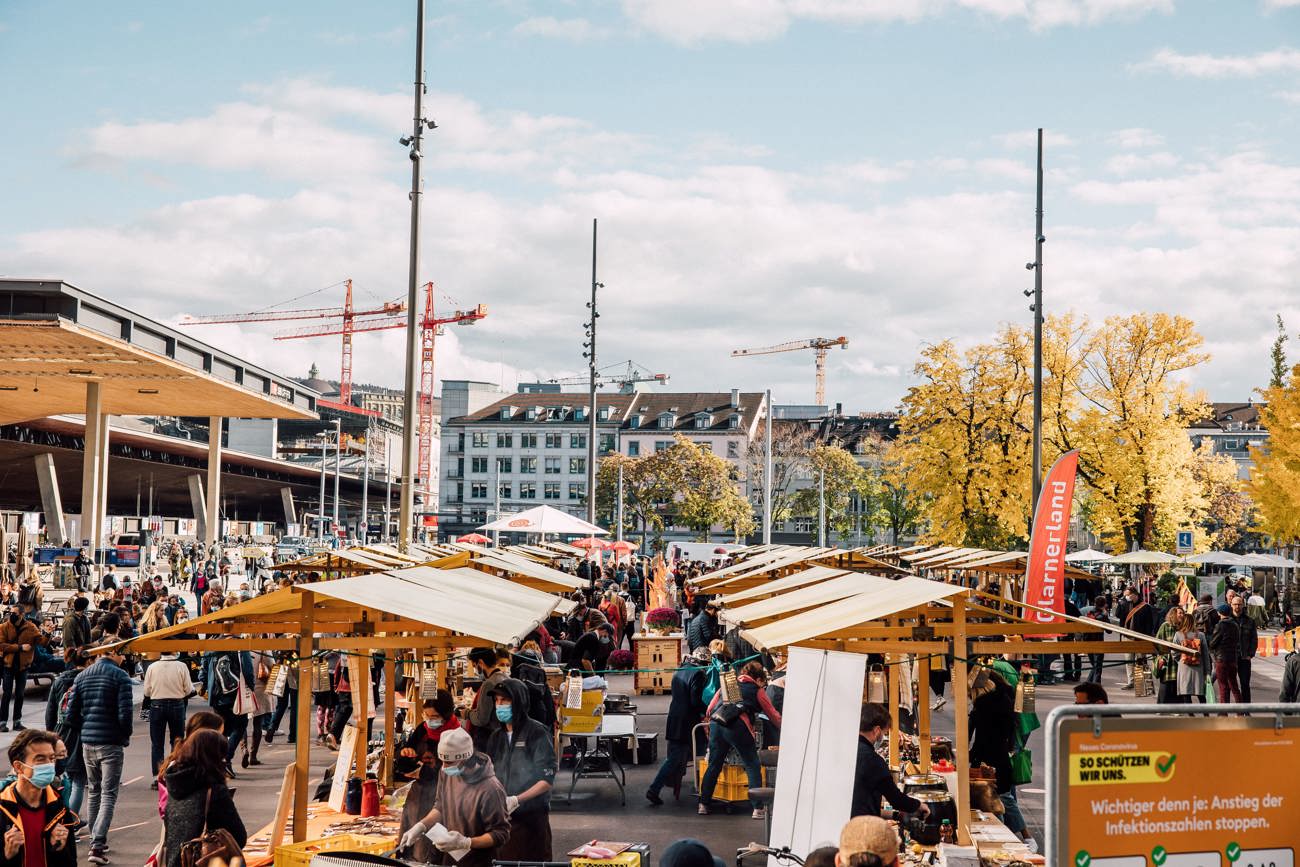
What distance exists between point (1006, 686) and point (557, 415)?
10429cm

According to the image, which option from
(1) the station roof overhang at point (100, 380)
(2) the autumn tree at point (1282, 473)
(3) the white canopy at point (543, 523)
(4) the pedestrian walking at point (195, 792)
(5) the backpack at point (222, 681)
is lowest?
(5) the backpack at point (222, 681)

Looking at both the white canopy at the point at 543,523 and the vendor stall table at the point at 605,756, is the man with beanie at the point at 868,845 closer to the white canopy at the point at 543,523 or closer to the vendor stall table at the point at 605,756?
the vendor stall table at the point at 605,756

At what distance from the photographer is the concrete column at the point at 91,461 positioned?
4609 cm

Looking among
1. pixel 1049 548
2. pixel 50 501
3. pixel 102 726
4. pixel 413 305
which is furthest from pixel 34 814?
pixel 50 501

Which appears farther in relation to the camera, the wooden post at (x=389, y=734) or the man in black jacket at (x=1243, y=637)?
the man in black jacket at (x=1243, y=637)

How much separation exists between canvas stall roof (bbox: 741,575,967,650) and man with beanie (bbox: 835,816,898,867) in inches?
85.7

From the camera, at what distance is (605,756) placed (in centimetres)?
1448

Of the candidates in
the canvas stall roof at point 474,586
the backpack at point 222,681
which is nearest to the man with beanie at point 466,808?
the canvas stall roof at point 474,586

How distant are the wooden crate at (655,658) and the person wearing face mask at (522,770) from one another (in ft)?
43.3

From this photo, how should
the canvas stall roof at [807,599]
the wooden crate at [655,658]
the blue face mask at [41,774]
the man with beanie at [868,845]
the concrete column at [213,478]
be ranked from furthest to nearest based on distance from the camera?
the concrete column at [213,478] < the wooden crate at [655,658] < the canvas stall roof at [807,599] < the blue face mask at [41,774] < the man with beanie at [868,845]

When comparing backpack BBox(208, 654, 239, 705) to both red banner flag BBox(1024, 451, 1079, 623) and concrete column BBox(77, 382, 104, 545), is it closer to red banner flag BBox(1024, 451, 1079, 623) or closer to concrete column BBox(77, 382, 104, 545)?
red banner flag BBox(1024, 451, 1079, 623)

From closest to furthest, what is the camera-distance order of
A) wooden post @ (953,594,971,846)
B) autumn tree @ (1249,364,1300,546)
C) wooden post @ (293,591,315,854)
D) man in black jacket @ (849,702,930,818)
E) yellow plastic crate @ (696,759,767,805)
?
man in black jacket @ (849,702,930,818), wooden post @ (293,591,315,854), wooden post @ (953,594,971,846), yellow plastic crate @ (696,759,767,805), autumn tree @ (1249,364,1300,546)

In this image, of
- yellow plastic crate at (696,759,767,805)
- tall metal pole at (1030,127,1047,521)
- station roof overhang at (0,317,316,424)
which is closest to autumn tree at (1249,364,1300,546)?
tall metal pole at (1030,127,1047,521)

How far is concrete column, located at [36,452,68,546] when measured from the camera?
59.2 metres
